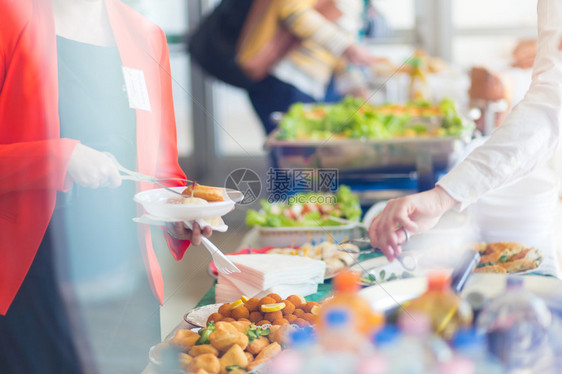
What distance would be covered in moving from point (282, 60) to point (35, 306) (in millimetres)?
1849

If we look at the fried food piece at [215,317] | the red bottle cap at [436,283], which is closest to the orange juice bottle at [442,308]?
the red bottle cap at [436,283]

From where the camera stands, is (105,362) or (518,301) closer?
(518,301)

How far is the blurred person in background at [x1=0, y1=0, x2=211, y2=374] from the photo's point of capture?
2.42ft

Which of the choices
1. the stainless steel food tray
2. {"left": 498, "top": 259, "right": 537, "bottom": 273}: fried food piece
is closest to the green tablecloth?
{"left": 498, "top": 259, "right": 537, "bottom": 273}: fried food piece

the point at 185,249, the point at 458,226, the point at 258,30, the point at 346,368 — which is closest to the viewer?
the point at 346,368

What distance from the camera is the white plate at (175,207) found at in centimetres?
70

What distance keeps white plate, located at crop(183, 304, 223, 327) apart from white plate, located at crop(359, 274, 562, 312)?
0.78 feet

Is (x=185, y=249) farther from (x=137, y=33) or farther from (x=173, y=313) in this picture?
(x=137, y=33)

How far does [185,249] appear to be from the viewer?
741 millimetres

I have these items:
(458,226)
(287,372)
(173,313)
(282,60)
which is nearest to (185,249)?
(173,313)

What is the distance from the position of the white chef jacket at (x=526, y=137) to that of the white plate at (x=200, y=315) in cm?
36

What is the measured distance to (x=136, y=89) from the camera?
77 centimetres

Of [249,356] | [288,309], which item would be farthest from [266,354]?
[288,309]

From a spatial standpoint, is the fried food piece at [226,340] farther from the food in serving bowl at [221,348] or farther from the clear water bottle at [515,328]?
the clear water bottle at [515,328]
